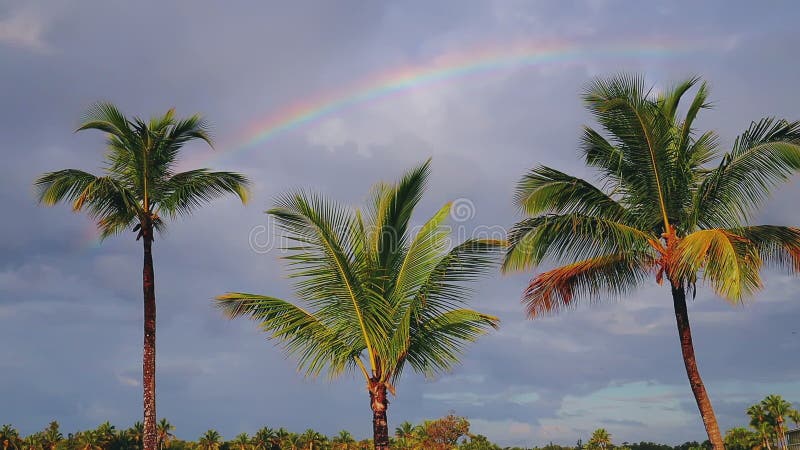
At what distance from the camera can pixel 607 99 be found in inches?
779

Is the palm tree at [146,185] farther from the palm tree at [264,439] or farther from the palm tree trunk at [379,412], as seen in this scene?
the palm tree at [264,439]

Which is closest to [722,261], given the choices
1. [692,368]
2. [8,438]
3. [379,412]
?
[692,368]

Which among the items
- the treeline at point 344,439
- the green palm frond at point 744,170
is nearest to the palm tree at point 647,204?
the green palm frond at point 744,170

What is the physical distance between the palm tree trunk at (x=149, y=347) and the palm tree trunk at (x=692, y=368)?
1377cm

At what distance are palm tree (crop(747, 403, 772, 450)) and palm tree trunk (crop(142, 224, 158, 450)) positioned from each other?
178ft

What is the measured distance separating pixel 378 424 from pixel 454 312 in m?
2.96

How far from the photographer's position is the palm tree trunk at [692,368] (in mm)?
18345

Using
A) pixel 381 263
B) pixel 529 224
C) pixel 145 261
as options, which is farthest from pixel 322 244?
pixel 145 261

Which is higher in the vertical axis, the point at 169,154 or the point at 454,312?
the point at 169,154

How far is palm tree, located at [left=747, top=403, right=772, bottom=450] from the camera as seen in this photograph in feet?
200

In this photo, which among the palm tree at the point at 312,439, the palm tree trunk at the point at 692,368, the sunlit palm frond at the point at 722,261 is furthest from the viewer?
the palm tree at the point at 312,439

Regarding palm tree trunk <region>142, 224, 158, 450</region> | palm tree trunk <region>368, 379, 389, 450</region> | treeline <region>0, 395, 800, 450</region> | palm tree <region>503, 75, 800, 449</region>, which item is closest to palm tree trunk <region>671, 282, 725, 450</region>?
palm tree <region>503, 75, 800, 449</region>

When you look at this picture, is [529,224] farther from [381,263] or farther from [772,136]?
[772,136]

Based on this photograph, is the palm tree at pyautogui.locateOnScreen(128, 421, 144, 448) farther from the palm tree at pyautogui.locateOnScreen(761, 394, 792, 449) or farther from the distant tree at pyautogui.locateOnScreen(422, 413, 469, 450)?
the palm tree at pyautogui.locateOnScreen(761, 394, 792, 449)
